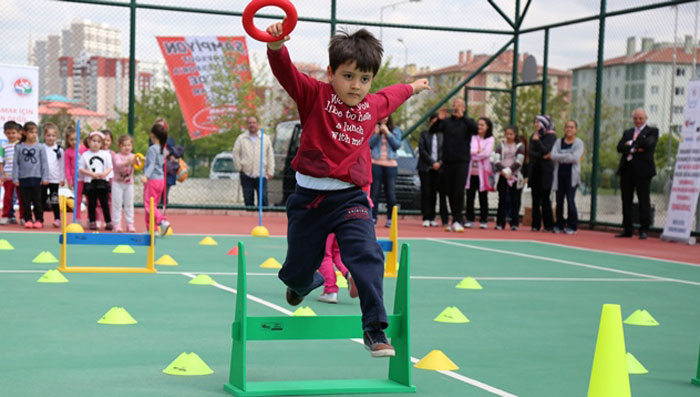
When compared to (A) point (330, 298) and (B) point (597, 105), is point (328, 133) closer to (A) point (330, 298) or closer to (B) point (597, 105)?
(A) point (330, 298)

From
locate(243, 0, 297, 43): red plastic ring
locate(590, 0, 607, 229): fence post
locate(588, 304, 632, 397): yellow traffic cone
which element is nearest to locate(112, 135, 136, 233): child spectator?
locate(590, 0, 607, 229): fence post

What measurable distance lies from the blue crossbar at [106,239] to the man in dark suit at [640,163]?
884 centimetres

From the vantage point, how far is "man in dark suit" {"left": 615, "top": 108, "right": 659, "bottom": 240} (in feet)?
50.4

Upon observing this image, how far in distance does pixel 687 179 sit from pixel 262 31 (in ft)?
40.0

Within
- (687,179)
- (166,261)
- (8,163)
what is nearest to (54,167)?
(8,163)

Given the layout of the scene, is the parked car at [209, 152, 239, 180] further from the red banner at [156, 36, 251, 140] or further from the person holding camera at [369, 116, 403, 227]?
the person holding camera at [369, 116, 403, 227]

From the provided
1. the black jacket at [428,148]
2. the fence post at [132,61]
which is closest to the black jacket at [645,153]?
the black jacket at [428,148]

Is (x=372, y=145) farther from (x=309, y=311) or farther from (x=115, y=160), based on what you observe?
(x=309, y=311)

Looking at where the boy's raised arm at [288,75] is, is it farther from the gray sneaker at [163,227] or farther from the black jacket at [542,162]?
the black jacket at [542,162]

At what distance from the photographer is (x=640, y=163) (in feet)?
50.5

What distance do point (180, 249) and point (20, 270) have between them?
285 centimetres

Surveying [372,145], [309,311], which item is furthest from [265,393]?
[372,145]

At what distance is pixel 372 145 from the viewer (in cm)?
1578

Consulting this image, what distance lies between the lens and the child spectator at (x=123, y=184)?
14148 mm
